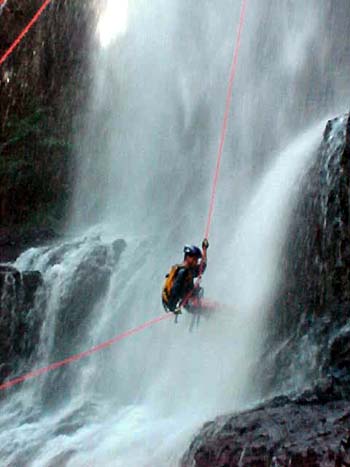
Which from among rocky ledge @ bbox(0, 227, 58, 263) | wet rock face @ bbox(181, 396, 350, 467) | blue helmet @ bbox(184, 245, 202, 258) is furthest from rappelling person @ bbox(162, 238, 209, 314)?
rocky ledge @ bbox(0, 227, 58, 263)

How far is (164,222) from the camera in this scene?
48.6ft

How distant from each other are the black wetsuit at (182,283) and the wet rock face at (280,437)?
1782 millimetres

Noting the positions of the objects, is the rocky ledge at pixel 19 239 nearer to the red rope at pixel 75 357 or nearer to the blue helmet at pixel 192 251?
the red rope at pixel 75 357

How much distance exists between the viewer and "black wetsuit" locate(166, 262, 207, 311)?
24.1 ft

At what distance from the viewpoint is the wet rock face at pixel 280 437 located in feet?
15.4

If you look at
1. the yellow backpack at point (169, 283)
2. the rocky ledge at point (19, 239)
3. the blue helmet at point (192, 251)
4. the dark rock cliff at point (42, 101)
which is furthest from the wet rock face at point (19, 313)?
the blue helmet at point (192, 251)

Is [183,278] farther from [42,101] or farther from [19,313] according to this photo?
[42,101]

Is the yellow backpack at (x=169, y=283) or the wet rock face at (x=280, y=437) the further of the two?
the yellow backpack at (x=169, y=283)

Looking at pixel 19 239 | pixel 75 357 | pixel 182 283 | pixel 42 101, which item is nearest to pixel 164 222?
pixel 19 239

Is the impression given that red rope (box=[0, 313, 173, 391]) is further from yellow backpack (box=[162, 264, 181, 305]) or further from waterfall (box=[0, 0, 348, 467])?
yellow backpack (box=[162, 264, 181, 305])

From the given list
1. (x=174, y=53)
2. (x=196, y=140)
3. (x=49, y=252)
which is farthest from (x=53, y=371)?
(x=174, y=53)

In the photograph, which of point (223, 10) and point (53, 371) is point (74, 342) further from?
point (223, 10)

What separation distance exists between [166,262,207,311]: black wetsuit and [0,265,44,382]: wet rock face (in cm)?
584

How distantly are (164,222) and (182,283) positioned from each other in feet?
24.7
